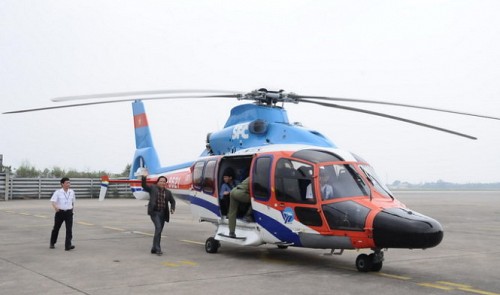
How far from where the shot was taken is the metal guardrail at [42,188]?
34656mm

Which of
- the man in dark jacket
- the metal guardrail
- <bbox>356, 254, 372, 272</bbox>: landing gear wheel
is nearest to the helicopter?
<bbox>356, 254, 372, 272</bbox>: landing gear wheel

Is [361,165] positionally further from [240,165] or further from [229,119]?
[229,119]

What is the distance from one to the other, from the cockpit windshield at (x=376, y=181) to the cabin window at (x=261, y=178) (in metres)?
1.77

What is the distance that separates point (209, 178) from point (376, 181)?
4011 mm

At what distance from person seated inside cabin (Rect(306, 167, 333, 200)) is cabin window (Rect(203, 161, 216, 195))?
311 centimetres

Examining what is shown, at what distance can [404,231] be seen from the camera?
7547 mm

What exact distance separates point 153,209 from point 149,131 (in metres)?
7.27

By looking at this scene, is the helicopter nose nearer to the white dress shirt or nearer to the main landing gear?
the main landing gear

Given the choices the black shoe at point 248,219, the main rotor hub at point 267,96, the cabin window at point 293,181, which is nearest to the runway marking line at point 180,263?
the black shoe at point 248,219

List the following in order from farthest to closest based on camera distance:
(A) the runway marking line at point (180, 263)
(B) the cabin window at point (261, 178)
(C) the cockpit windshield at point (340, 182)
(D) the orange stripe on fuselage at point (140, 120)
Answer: (D) the orange stripe on fuselage at point (140, 120)
(B) the cabin window at point (261, 178)
(A) the runway marking line at point (180, 263)
(C) the cockpit windshield at point (340, 182)

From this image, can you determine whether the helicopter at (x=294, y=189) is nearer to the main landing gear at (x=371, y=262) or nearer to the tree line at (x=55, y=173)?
the main landing gear at (x=371, y=262)

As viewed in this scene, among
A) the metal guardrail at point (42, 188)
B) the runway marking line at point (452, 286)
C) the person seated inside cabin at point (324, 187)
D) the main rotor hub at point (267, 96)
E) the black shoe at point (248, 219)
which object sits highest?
the main rotor hub at point (267, 96)

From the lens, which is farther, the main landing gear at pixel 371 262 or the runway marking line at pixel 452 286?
the main landing gear at pixel 371 262

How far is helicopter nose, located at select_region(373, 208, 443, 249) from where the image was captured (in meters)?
7.51
